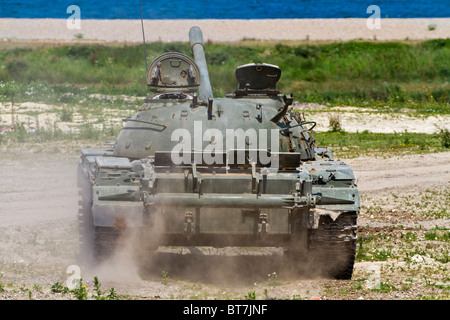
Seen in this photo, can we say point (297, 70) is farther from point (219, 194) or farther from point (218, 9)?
point (219, 194)

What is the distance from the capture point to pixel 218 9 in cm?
6612

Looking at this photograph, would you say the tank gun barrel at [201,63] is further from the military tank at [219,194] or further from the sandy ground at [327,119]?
the sandy ground at [327,119]

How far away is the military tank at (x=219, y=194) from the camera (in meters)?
10.9

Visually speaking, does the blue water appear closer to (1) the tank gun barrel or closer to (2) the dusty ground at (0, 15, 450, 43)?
(2) the dusty ground at (0, 15, 450, 43)

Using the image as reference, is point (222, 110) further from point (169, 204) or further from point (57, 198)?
point (57, 198)

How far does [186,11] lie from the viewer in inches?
2464

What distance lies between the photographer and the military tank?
35.7 feet

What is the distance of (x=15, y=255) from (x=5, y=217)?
9.23 ft

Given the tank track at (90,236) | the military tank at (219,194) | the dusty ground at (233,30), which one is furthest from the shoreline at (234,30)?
the military tank at (219,194)

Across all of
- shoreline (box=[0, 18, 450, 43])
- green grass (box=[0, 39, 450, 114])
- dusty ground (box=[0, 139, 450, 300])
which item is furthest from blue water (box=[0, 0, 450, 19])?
dusty ground (box=[0, 139, 450, 300])

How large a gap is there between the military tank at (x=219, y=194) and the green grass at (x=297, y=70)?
1932 centimetres

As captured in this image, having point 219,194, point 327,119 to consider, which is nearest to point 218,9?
point 327,119

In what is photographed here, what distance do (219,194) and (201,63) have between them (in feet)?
14.8
